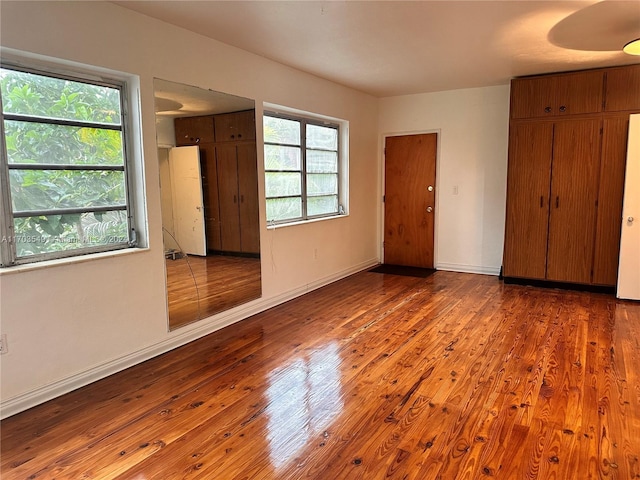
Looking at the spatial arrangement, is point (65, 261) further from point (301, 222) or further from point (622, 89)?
point (622, 89)

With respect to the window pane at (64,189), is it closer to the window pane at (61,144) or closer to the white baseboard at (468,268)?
the window pane at (61,144)

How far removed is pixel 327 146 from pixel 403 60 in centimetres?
157

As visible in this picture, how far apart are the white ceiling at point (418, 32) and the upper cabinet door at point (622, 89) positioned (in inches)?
5.4

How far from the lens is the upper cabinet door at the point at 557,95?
14.9 feet

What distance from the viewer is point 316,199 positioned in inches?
209

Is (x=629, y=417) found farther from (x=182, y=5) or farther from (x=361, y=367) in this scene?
(x=182, y=5)

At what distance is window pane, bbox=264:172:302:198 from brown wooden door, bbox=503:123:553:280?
8.23 ft

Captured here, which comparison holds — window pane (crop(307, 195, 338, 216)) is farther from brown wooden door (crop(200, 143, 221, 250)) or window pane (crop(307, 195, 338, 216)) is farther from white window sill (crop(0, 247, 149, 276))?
white window sill (crop(0, 247, 149, 276))

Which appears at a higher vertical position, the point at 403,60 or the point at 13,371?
the point at 403,60

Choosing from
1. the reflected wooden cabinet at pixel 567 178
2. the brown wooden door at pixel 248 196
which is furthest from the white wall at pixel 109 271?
the reflected wooden cabinet at pixel 567 178

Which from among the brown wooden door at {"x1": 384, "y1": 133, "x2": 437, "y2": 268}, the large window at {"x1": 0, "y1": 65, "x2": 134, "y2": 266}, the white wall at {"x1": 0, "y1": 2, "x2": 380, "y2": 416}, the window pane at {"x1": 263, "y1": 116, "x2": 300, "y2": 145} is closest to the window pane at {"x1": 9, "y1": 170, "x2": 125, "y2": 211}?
the large window at {"x1": 0, "y1": 65, "x2": 134, "y2": 266}

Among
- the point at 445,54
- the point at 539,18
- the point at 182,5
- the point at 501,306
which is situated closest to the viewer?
the point at 182,5

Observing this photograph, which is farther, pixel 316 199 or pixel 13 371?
pixel 316 199

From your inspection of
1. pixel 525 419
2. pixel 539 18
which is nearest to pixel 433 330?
pixel 525 419
